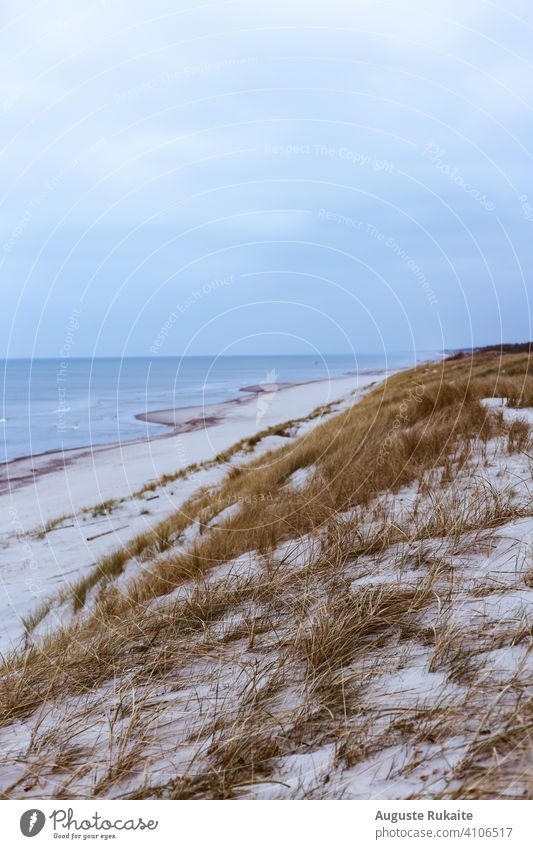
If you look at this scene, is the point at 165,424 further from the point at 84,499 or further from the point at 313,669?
the point at 313,669

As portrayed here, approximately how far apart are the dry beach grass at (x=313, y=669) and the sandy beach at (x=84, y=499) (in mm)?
2320

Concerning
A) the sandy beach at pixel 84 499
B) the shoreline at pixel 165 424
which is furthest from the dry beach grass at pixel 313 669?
the shoreline at pixel 165 424

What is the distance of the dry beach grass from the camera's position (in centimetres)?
188

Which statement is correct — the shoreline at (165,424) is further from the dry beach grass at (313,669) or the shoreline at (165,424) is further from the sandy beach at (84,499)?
the dry beach grass at (313,669)

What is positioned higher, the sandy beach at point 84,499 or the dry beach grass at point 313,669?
the dry beach grass at point 313,669

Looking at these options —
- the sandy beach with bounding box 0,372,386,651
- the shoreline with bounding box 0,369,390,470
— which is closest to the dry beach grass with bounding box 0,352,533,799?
the sandy beach with bounding box 0,372,386,651

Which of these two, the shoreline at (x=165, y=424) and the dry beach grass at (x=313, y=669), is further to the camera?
the shoreline at (x=165, y=424)

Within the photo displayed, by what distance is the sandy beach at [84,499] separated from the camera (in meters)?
6.46

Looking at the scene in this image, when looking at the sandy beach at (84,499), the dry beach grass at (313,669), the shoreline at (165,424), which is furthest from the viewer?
the shoreline at (165,424)

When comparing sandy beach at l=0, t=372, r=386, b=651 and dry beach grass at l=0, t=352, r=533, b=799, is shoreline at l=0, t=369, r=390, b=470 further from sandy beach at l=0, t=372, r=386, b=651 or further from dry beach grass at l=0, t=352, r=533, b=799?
dry beach grass at l=0, t=352, r=533, b=799

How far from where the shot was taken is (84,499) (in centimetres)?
1096

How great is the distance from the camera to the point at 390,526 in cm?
363

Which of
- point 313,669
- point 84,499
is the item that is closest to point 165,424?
point 84,499

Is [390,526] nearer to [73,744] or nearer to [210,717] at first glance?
[210,717]
